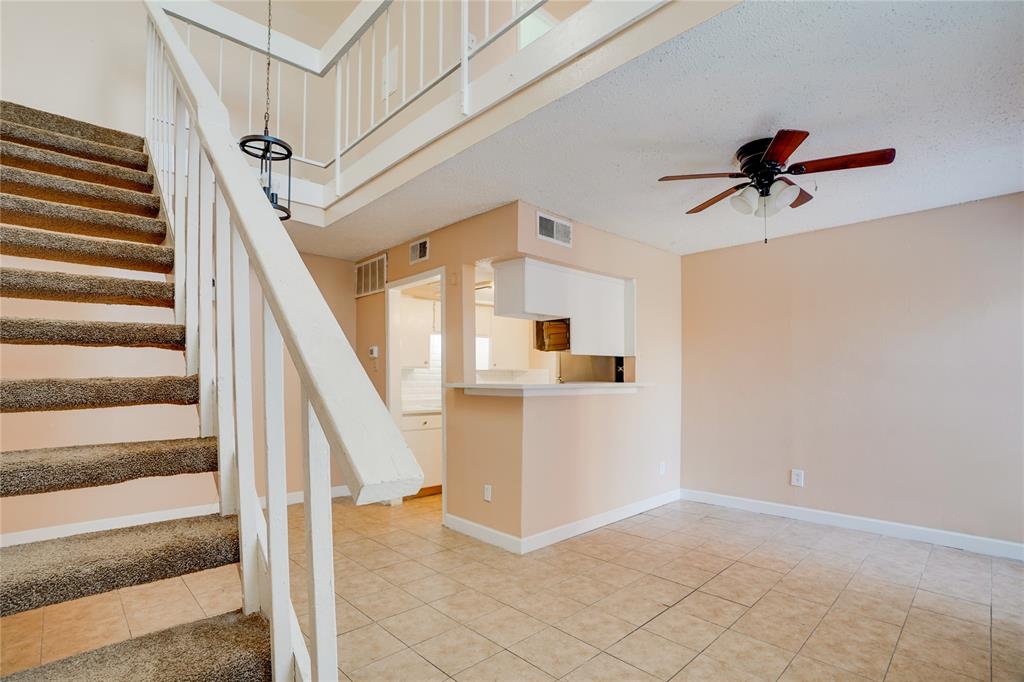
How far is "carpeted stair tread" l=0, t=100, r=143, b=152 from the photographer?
2.55 meters

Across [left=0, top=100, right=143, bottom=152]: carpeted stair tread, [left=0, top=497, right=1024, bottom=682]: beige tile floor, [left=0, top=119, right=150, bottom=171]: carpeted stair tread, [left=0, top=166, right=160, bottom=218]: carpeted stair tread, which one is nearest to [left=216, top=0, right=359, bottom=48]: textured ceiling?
[left=0, top=100, right=143, bottom=152]: carpeted stair tread

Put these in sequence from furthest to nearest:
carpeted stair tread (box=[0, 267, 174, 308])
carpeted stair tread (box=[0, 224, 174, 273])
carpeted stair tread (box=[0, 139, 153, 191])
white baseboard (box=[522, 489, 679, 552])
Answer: white baseboard (box=[522, 489, 679, 552]), carpeted stair tread (box=[0, 139, 153, 191]), carpeted stair tread (box=[0, 224, 174, 273]), carpeted stair tread (box=[0, 267, 174, 308])

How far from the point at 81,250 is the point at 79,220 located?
0.22m

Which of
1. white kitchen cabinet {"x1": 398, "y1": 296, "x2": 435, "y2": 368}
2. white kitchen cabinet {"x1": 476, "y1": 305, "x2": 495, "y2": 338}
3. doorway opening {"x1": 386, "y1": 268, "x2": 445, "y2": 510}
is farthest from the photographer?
white kitchen cabinet {"x1": 476, "y1": 305, "x2": 495, "y2": 338}

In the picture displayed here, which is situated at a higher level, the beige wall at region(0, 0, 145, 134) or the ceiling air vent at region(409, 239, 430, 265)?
the beige wall at region(0, 0, 145, 134)

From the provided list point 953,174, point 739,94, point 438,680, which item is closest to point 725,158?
point 739,94

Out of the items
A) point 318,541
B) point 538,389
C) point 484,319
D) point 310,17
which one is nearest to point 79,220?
point 318,541

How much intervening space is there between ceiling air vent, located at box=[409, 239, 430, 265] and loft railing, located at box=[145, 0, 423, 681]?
2.76 metres

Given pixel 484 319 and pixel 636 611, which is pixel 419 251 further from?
pixel 636 611

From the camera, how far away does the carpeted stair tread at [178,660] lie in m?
0.94

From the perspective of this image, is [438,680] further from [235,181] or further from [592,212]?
[592,212]

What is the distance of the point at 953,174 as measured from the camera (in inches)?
122

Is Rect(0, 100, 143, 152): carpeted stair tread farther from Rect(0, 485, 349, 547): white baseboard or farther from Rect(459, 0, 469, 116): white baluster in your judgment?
Rect(0, 485, 349, 547): white baseboard

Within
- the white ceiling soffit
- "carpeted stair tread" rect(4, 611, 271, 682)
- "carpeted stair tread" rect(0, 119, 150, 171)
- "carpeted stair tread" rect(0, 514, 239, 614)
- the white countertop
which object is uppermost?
the white ceiling soffit
